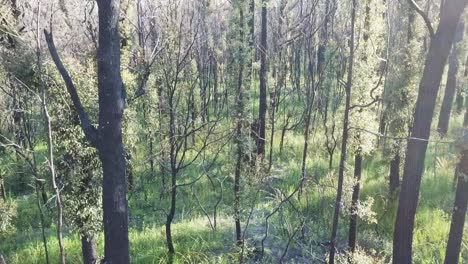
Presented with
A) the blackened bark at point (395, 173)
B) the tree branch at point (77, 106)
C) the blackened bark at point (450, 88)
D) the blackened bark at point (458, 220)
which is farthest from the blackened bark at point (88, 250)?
the blackened bark at point (450, 88)

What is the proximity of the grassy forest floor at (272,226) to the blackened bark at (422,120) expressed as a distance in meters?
1.12

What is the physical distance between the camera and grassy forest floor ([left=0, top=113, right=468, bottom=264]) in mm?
9430

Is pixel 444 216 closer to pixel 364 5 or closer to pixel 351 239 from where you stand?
pixel 351 239

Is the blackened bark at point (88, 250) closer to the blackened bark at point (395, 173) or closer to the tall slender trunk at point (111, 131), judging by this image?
the tall slender trunk at point (111, 131)

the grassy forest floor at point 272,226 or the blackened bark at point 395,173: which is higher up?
the blackened bark at point 395,173

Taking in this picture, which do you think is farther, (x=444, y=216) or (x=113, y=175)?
(x=444, y=216)

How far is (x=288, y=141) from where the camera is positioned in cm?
1939

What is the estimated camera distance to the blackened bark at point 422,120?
19.0ft

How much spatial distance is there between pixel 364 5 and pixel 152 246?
7.25m

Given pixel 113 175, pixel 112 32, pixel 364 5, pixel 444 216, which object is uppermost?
pixel 364 5

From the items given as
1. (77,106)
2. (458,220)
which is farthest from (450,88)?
(77,106)

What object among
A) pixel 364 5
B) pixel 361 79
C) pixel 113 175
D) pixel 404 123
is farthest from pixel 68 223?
pixel 404 123

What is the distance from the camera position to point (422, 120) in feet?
20.1

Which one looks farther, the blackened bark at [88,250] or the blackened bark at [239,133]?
the blackened bark at [239,133]
